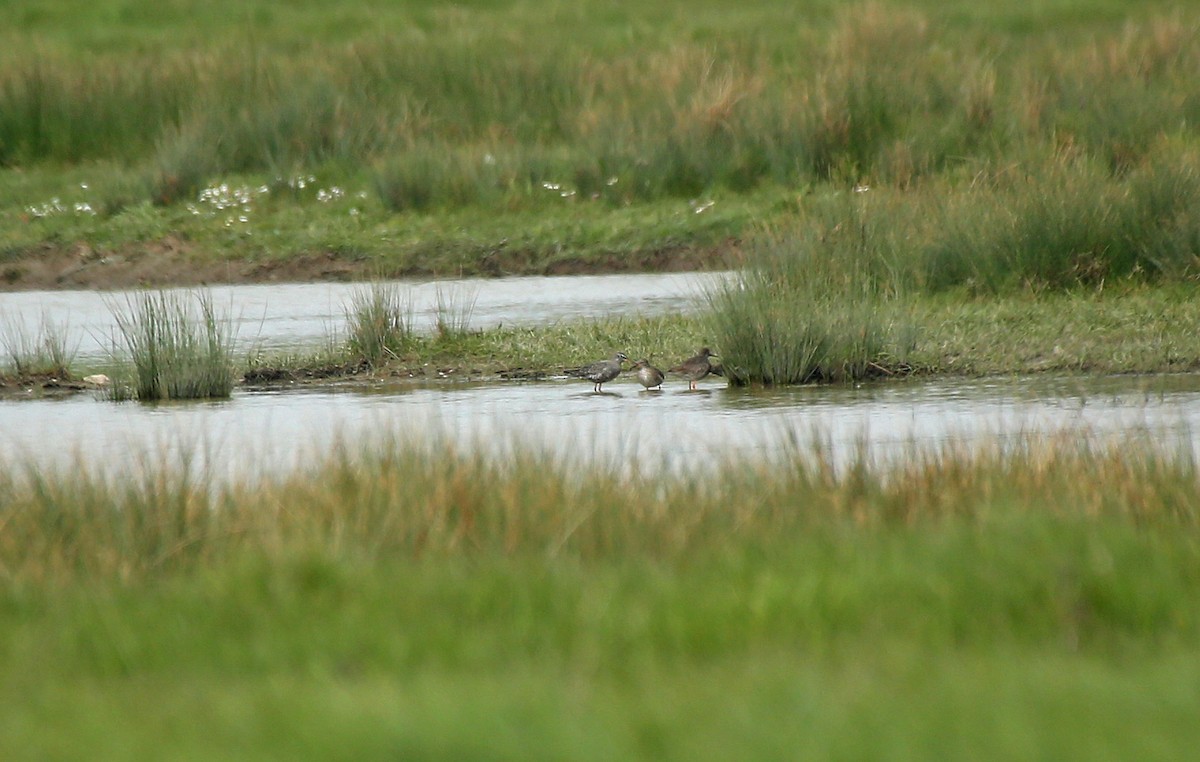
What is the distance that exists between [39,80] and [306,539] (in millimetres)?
16667

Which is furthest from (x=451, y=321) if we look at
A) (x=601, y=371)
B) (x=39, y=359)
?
(x=39, y=359)

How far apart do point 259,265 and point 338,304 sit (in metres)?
2.09

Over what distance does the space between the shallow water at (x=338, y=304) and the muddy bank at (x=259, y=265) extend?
245mm

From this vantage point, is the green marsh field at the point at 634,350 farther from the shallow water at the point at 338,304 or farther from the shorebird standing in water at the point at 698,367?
the shallow water at the point at 338,304

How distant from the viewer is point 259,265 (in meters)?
17.8

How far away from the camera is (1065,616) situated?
5.03 metres

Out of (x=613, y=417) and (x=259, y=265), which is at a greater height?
(x=259, y=265)

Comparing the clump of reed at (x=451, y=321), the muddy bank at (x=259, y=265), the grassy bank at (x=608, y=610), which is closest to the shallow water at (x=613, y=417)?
the clump of reed at (x=451, y=321)

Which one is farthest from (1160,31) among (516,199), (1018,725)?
(1018,725)

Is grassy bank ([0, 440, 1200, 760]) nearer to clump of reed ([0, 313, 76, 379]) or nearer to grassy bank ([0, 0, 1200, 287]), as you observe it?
clump of reed ([0, 313, 76, 379])

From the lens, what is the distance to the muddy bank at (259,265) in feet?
55.8

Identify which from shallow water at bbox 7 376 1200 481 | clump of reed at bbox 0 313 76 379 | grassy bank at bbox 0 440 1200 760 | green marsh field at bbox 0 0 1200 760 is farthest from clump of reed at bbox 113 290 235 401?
grassy bank at bbox 0 440 1200 760

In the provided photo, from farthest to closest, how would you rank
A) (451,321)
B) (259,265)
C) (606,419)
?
(259,265)
(451,321)
(606,419)

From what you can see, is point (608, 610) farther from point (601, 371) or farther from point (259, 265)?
point (259, 265)
